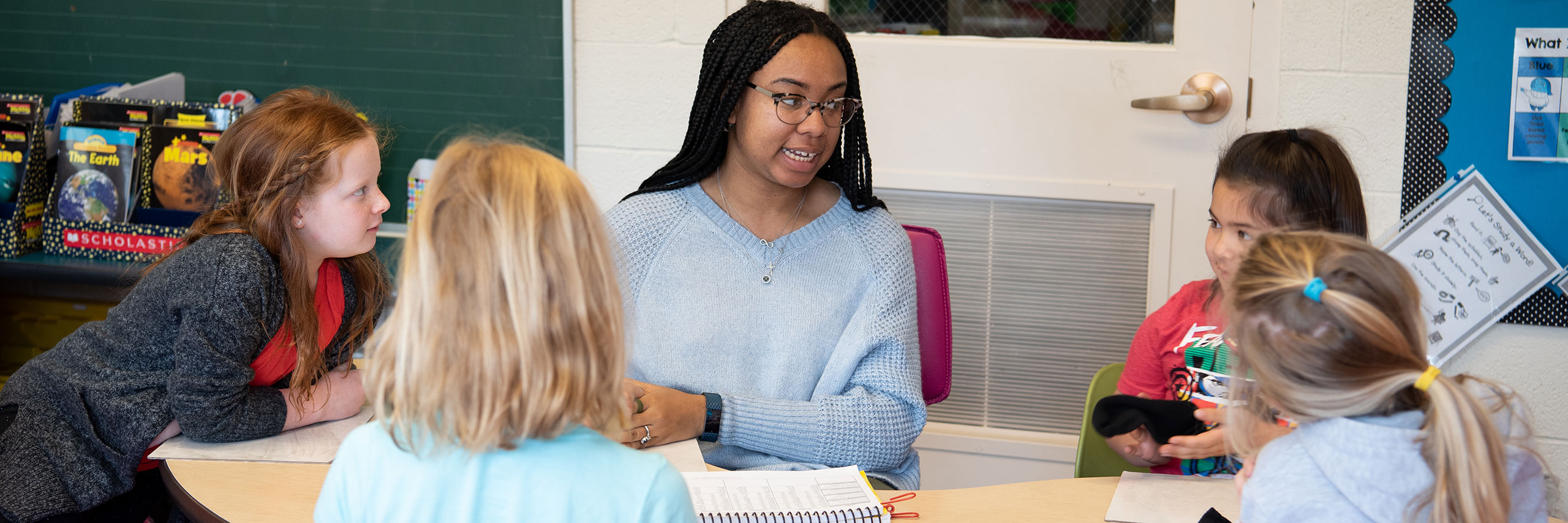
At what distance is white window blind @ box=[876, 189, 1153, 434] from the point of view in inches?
95.2

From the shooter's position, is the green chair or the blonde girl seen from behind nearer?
the blonde girl seen from behind

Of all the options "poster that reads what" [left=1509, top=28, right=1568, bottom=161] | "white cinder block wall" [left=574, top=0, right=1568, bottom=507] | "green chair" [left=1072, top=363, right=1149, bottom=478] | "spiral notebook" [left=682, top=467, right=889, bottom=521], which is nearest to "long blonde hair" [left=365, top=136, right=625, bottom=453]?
"spiral notebook" [left=682, top=467, right=889, bottom=521]

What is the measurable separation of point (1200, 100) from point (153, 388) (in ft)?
6.36

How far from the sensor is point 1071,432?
2.53 meters

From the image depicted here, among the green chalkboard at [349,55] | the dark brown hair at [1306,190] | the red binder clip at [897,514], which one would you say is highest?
the green chalkboard at [349,55]

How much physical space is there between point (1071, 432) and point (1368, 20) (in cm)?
108

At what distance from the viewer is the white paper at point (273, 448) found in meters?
1.34

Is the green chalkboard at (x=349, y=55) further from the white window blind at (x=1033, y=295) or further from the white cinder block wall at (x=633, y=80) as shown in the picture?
the white window blind at (x=1033, y=295)

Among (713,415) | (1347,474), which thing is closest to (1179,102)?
(713,415)

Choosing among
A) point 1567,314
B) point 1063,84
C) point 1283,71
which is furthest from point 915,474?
point 1567,314

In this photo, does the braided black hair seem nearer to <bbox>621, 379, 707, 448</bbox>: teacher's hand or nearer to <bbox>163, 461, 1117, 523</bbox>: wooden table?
<bbox>621, 379, 707, 448</bbox>: teacher's hand

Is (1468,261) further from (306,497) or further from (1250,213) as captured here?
(306,497)

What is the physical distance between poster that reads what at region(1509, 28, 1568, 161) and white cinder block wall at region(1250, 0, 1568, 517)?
0.42ft

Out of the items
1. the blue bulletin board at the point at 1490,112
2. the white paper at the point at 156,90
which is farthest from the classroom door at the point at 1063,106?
the white paper at the point at 156,90
